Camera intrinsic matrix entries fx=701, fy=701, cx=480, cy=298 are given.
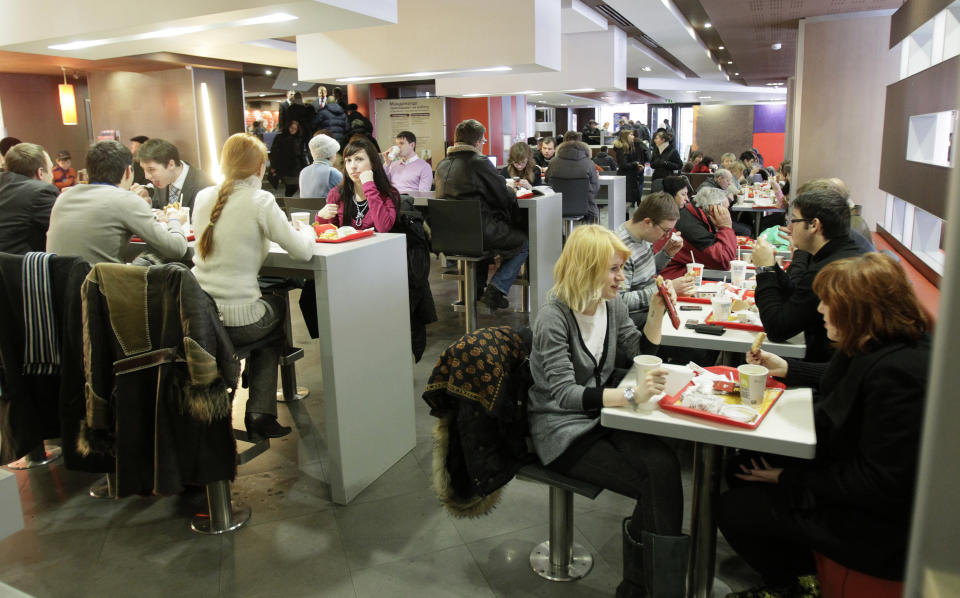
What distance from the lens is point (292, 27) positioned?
3.54 metres

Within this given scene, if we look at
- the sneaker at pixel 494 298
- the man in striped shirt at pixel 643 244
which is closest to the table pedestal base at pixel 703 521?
the man in striped shirt at pixel 643 244

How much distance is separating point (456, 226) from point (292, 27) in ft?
5.80

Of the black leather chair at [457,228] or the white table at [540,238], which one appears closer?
the black leather chair at [457,228]

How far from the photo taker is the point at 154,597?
2.45 metres

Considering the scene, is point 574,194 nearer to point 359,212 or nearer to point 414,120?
point 359,212

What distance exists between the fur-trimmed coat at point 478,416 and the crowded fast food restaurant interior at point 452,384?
1 centimetres

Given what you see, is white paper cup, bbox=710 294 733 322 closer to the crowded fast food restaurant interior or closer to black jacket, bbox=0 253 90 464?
the crowded fast food restaurant interior

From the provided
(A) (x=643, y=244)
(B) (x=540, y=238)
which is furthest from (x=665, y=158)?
(A) (x=643, y=244)

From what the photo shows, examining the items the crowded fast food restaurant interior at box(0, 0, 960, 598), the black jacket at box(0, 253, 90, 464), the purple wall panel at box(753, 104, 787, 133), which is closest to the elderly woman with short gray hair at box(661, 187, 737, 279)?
the crowded fast food restaurant interior at box(0, 0, 960, 598)

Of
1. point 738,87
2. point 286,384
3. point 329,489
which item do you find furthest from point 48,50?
point 738,87

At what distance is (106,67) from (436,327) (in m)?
6.64

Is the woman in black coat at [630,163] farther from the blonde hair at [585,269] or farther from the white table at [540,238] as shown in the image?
the blonde hair at [585,269]

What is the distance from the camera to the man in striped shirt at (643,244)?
336 centimetres

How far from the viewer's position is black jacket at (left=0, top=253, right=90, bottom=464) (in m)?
→ 2.77
